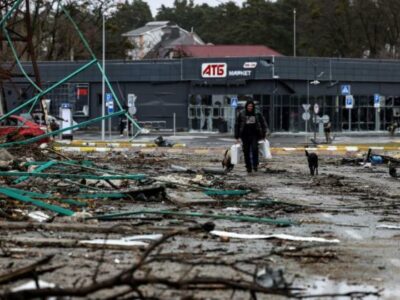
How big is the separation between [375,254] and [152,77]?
62870 mm

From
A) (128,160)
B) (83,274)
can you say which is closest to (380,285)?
(83,274)

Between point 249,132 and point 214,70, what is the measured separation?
158ft

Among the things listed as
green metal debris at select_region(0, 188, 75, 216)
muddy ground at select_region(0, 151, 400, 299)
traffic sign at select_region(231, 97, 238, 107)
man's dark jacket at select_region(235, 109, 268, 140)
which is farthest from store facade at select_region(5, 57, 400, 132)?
green metal debris at select_region(0, 188, 75, 216)

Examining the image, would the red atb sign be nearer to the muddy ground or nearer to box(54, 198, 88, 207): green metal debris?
the muddy ground

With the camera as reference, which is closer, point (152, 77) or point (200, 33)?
point (152, 77)

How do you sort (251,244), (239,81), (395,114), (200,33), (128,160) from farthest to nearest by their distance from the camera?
(200,33) → (395,114) → (239,81) → (128,160) → (251,244)

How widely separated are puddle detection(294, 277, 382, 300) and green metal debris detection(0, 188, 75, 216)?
4329mm

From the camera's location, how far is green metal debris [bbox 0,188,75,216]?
10.7 meters

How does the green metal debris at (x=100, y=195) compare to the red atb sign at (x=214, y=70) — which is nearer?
the green metal debris at (x=100, y=195)

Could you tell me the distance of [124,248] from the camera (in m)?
8.37

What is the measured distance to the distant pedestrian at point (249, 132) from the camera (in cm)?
2016

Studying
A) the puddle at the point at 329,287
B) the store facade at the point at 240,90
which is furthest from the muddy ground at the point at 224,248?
the store facade at the point at 240,90

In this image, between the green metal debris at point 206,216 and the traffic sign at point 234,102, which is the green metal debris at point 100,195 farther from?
the traffic sign at point 234,102

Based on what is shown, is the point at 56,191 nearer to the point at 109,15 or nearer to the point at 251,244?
the point at 251,244
